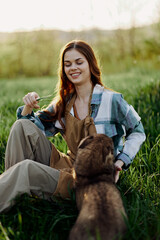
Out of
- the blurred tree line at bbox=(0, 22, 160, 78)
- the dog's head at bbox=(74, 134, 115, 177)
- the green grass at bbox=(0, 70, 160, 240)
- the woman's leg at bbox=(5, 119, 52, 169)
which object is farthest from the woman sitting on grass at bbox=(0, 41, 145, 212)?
the blurred tree line at bbox=(0, 22, 160, 78)

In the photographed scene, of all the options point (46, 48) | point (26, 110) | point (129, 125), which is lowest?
point (129, 125)

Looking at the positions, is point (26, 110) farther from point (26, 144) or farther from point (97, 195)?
point (97, 195)

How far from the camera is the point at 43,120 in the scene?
2773mm

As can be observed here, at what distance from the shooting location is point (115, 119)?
2490 millimetres

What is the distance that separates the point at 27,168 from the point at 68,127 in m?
0.67

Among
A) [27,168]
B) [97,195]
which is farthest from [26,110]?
[97,195]

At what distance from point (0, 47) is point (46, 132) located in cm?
1628

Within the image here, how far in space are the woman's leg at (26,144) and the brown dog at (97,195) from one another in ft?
2.17

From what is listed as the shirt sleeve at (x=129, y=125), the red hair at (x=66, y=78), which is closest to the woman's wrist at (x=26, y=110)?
the red hair at (x=66, y=78)

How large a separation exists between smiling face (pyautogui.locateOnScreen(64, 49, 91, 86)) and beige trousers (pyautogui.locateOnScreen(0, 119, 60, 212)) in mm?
617

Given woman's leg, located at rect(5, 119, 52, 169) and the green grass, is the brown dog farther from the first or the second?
woman's leg, located at rect(5, 119, 52, 169)

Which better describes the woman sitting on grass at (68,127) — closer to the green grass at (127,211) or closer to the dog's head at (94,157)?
the green grass at (127,211)

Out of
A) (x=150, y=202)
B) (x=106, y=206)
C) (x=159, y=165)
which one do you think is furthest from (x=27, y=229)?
(x=159, y=165)

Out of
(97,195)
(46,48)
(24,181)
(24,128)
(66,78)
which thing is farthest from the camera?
(46,48)
